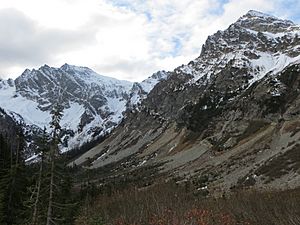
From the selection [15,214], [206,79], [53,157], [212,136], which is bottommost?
[15,214]

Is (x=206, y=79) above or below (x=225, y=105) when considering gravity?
above

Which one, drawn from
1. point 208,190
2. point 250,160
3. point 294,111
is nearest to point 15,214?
point 208,190

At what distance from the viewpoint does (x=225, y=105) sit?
13950 cm

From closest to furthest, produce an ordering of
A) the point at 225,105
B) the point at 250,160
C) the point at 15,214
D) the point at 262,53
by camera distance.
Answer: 1. the point at 15,214
2. the point at 250,160
3. the point at 225,105
4. the point at 262,53

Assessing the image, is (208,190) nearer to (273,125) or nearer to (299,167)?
(299,167)

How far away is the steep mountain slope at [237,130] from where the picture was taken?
2648 inches

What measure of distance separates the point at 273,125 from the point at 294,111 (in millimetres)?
5412

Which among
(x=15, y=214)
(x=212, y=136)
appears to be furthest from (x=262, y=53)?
(x=15, y=214)

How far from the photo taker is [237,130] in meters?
113

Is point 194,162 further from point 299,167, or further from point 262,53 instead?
point 262,53

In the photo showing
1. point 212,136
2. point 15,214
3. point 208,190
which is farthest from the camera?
point 212,136

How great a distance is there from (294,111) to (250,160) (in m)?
29.8

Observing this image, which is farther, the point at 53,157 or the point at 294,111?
the point at 294,111

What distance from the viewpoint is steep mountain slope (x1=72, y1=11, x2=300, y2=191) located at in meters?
67.2
